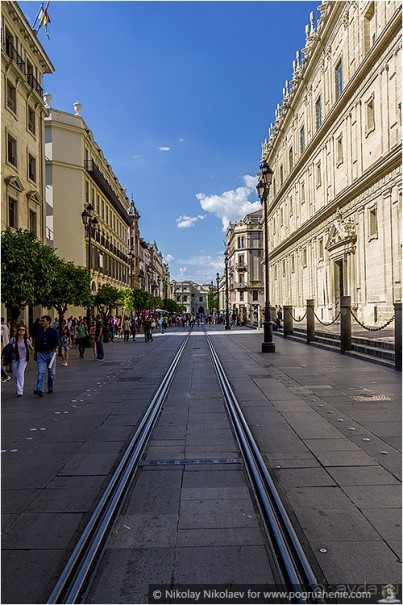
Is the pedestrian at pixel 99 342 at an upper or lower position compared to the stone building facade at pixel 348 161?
lower

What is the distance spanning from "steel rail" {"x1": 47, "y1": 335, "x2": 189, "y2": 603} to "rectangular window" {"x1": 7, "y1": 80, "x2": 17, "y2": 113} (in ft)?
69.8

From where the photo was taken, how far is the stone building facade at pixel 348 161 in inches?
844

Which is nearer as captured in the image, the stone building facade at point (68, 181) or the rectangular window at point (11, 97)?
the rectangular window at point (11, 97)

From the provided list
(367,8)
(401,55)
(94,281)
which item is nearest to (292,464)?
(401,55)

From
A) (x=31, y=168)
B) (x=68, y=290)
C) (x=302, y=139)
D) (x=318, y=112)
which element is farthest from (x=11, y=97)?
(x=302, y=139)

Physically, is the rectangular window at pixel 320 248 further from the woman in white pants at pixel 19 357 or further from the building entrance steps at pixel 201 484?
the woman in white pants at pixel 19 357

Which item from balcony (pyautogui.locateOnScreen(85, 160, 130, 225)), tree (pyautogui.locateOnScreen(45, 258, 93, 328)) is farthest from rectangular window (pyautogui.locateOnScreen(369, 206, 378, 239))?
balcony (pyautogui.locateOnScreen(85, 160, 130, 225))

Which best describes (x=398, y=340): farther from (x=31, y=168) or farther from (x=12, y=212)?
(x=31, y=168)

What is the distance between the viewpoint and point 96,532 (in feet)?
11.8

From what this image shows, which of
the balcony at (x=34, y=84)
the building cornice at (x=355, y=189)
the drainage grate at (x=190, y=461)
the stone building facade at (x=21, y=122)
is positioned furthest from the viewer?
the balcony at (x=34, y=84)

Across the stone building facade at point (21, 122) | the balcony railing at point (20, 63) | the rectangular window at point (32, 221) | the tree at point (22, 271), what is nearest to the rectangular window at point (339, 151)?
the stone building facade at point (21, 122)

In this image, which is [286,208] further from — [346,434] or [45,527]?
[45,527]

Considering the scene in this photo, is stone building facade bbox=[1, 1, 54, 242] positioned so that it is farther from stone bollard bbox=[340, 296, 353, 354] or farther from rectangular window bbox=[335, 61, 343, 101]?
rectangular window bbox=[335, 61, 343, 101]

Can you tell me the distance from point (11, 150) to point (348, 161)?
19.0m
